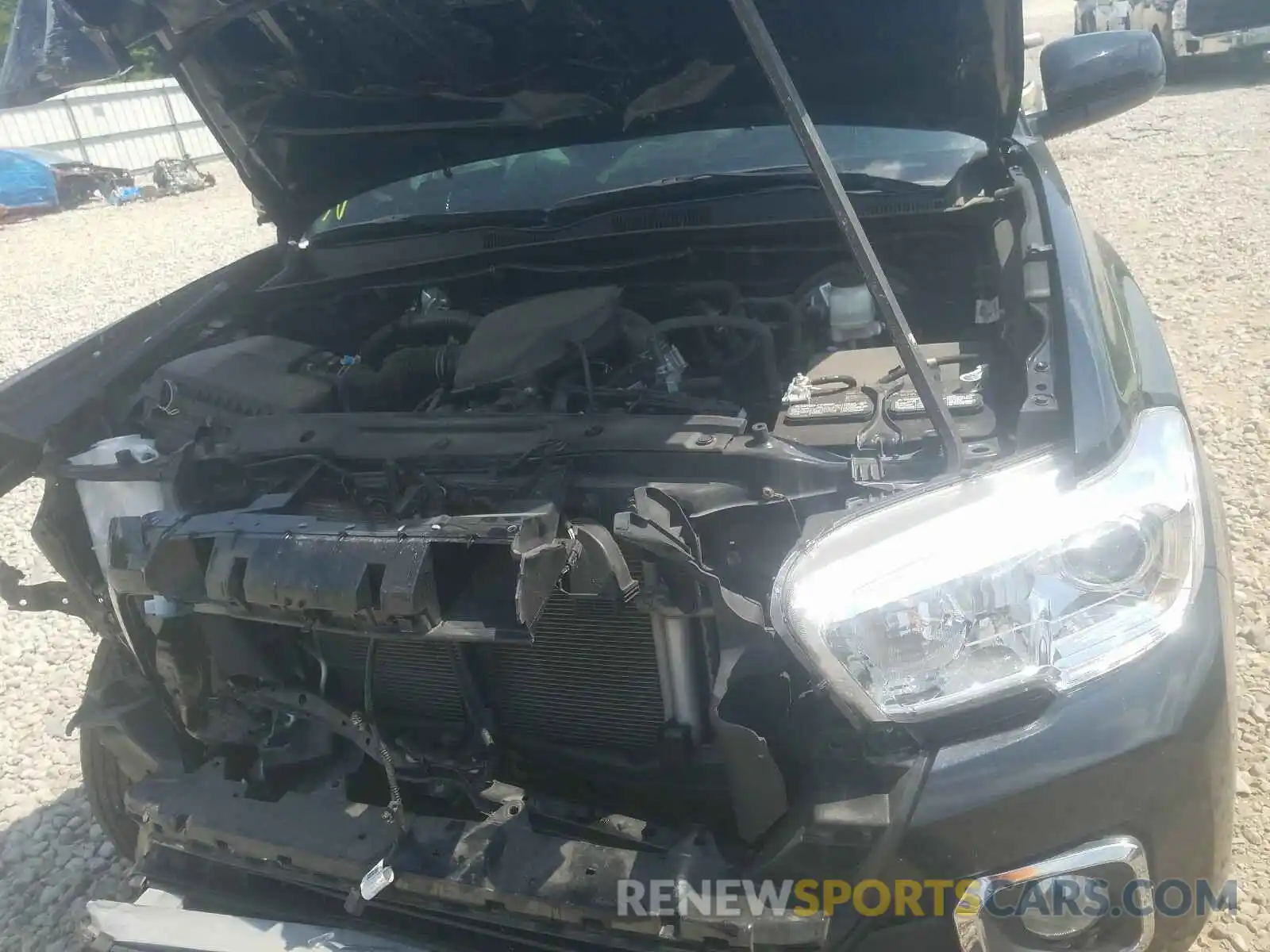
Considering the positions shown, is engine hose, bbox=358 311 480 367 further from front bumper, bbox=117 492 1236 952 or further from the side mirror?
the side mirror

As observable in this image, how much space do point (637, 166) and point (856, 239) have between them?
4.47ft

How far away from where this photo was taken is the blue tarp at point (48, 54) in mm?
2068

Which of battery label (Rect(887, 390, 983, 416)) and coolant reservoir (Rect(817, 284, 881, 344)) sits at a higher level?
coolant reservoir (Rect(817, 284, 881, 344))

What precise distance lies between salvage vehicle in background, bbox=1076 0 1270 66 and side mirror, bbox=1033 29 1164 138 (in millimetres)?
9651

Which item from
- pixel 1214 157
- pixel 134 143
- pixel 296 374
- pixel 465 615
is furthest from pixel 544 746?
pixel 134 143

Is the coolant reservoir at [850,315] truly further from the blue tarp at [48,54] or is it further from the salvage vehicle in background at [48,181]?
the salvage vehicle in background at [48,181]

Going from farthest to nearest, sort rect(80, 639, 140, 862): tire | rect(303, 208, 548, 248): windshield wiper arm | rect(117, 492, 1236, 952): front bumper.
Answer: rect(303, 208, 548, 248): windshield wiper arm < rect(80, 639, 140, 862): tire < rect(117, 492, 1236, 952): front bumper

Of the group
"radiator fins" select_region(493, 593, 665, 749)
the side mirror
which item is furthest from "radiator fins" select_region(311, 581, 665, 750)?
the side mirror

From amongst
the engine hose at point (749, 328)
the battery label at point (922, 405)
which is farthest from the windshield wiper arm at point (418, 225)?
the battery label at point (922, 405)

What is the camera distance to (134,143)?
61.4 feet

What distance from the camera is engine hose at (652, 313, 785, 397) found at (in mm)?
2221

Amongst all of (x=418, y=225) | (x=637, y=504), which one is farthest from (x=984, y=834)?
(x=418, y=225)

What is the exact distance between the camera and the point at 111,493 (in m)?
2.18

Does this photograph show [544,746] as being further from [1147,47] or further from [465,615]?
[1147,47]
